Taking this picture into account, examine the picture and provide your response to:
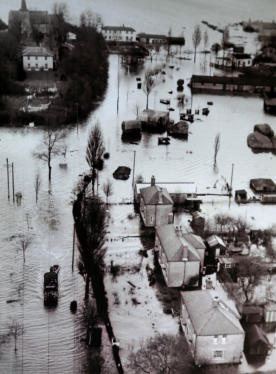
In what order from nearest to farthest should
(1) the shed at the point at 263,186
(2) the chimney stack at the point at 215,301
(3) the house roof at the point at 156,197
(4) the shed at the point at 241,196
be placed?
1. (2) the chimney stack at the point at 215,301
2. (3) the house roof at the point at 156,197
3. (4) the shed at the point at 241,196
4. (1) the shed at the point at 263,186

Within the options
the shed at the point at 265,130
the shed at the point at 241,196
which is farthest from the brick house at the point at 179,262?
the shed at the point at 265,130

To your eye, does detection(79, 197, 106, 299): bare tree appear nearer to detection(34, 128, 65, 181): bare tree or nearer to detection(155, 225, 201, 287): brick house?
detection(155, 225, 201, 287): brick house

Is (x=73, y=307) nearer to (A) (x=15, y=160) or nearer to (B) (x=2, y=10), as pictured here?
(A) (x=15, y=160)

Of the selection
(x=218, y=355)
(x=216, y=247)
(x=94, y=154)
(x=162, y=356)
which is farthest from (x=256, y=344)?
(x=94, y=154)

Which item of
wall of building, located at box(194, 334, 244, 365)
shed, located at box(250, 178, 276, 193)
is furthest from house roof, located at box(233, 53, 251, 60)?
wall of building, located at box(194, 334, 244, 365)

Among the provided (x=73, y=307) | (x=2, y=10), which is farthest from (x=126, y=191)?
(x=2, y=10)

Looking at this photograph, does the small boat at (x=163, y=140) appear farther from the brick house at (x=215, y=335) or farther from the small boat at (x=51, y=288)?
the brick house at (x=215, y=335)

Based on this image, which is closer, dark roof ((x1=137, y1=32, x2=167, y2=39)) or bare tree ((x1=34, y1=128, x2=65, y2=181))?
bare tree ((x1=34, y1=128, x2=65, y2=181))
